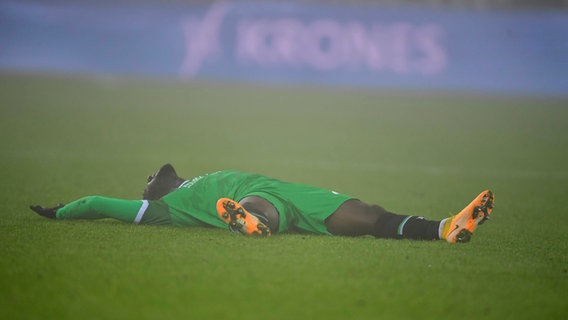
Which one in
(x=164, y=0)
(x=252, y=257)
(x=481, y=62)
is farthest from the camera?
(x=164, y=0)

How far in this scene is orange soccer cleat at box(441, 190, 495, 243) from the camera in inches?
224

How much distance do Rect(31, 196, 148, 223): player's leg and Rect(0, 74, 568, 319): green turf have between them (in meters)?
0.10

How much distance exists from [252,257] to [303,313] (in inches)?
42.1

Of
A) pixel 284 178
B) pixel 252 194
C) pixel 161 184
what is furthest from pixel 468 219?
pixel 284 178

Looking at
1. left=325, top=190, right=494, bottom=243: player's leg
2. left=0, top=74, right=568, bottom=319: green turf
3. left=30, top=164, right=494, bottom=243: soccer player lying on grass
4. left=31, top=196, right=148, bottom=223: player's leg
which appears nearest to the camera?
left=0, top=74, right=568, bottom=319: green turf

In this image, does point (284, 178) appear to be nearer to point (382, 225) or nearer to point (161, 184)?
point (161, 184)

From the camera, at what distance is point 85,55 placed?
19.8 meters

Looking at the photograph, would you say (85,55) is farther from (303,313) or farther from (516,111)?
(303,313)

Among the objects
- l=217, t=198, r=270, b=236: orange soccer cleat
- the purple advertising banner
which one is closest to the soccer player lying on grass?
l=217, t=198, r=270, b=236: orange soccer cleat

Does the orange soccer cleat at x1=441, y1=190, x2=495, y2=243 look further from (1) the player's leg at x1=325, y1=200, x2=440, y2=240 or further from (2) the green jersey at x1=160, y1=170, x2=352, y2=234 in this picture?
(2) the green jersey at x1=160, y1=170, x2=352, y2=234

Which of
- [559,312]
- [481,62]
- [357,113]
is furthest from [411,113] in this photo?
[559,312]

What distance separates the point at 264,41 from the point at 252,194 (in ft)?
46.0

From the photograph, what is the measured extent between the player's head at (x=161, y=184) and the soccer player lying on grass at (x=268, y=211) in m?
0.10

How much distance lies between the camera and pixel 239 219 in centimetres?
567
